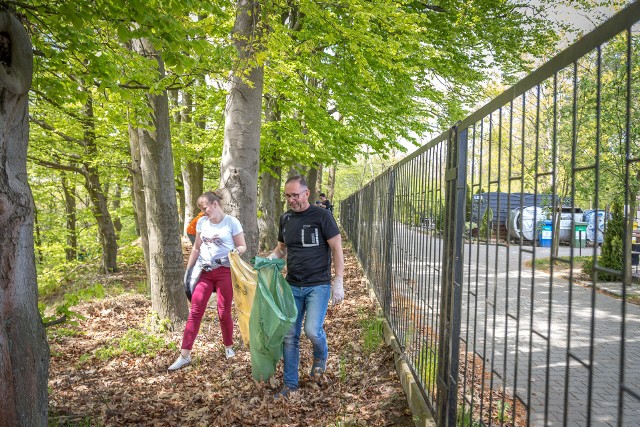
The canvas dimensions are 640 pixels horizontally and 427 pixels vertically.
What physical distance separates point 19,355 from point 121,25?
9.20 ft

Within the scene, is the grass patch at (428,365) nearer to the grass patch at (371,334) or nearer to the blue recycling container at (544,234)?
the blue recycling container at (544,234)

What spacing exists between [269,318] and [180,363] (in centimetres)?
170

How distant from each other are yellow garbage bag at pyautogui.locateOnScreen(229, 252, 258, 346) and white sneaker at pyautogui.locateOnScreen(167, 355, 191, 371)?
85 cm

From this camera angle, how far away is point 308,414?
14.0ft

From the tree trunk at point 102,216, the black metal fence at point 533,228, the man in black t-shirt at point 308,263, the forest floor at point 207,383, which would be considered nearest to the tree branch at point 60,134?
the tree trunk at point 102,216

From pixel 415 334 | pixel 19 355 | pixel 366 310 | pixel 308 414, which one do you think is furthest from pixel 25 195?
pixel 366 310

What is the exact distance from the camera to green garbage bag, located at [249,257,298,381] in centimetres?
458

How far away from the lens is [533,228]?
82.1 inches

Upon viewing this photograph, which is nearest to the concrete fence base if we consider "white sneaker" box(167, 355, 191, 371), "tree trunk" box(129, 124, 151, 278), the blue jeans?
the blue jeans

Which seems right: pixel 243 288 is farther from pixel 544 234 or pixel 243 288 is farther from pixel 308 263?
pixel 544 234

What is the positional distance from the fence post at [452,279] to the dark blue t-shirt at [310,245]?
1732 mm

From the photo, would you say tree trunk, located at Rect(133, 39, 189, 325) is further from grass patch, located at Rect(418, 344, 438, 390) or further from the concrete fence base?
grass patch, located at Rect(418, 344, 438, 390)

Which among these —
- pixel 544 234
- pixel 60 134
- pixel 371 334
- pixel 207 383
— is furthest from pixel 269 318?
pixel 60 134

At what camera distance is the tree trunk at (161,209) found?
6.99 metres
